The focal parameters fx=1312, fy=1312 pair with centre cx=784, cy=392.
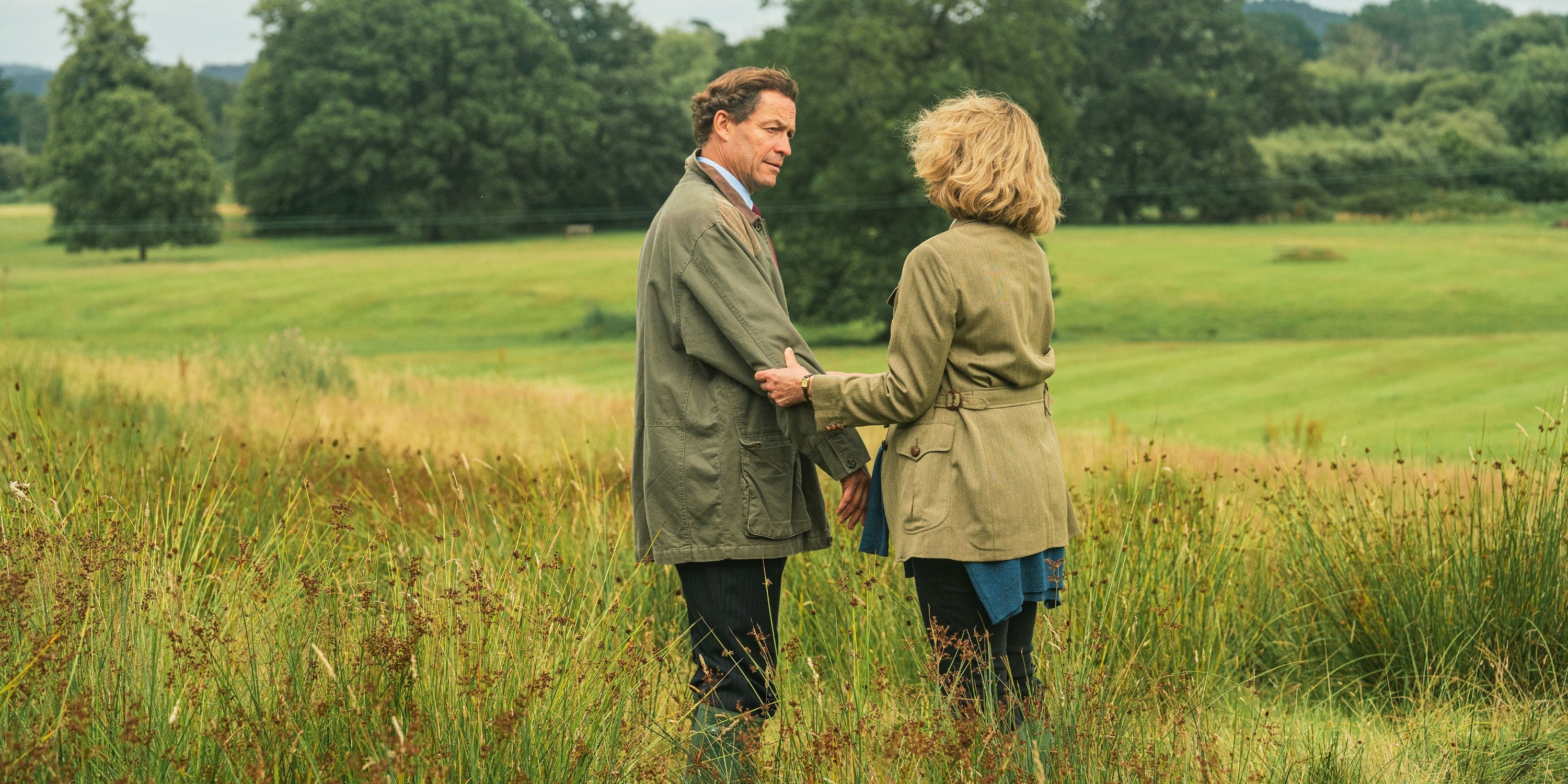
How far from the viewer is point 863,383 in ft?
10.8

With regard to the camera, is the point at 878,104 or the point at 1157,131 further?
the point at 1157,131

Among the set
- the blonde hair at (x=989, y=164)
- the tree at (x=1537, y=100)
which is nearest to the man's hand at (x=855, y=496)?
the blonde hair at (x=989, y=164)

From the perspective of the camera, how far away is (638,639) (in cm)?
416

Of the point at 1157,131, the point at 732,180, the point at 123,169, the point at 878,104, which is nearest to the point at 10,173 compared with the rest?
the point at 123,169

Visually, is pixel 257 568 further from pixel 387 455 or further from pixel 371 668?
pixel 387 455

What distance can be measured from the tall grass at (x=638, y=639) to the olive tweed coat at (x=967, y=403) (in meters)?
0.33

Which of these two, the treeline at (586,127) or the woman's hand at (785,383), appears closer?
the woman's hand at (785,383)

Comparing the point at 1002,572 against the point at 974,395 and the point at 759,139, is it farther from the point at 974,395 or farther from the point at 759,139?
the point at 759,139

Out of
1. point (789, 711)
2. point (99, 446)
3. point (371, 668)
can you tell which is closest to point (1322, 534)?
point (789, 711)

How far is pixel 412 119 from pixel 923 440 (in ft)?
221

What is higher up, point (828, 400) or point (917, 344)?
point (917, 344)

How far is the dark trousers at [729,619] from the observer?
353 centimetres

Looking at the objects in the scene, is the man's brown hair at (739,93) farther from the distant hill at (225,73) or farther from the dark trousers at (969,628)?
the distant hill at (225,73)

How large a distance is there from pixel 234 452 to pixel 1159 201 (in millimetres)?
63180
